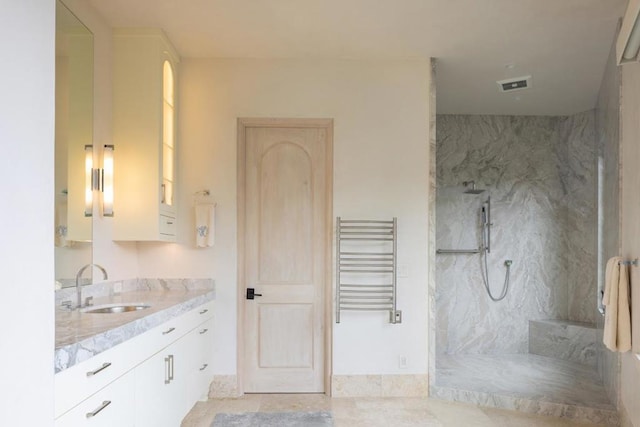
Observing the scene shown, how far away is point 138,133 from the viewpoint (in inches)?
140

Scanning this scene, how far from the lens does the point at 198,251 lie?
407 centimetres

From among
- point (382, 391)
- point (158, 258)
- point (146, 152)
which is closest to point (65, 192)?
point (146, 152)

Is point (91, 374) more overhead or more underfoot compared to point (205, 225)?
more underfoot

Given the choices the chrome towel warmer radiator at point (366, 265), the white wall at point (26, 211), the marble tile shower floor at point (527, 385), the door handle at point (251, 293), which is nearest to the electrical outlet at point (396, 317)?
the chrome towel warmer radiator at point (366, 265)

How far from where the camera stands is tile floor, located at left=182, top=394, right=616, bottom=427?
11.5ft

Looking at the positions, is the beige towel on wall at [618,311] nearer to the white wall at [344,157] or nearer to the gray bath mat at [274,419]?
the white wall at [344,157]

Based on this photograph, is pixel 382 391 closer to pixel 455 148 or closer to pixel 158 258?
pixel 158 258

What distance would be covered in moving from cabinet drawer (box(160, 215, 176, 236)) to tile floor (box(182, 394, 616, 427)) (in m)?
1.36

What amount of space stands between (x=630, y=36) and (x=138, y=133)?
310 centimetres

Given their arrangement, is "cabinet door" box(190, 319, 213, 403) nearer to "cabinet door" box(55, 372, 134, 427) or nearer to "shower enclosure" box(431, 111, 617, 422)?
"cabinet door" box(55, 372, 134, 427)

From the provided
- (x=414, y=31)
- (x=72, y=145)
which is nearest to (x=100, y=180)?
(x=72, y=145)

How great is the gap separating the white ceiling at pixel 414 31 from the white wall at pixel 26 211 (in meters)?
1.94

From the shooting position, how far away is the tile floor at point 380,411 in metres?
3.52

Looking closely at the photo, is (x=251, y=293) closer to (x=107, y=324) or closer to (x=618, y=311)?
(x=107, y=324)
